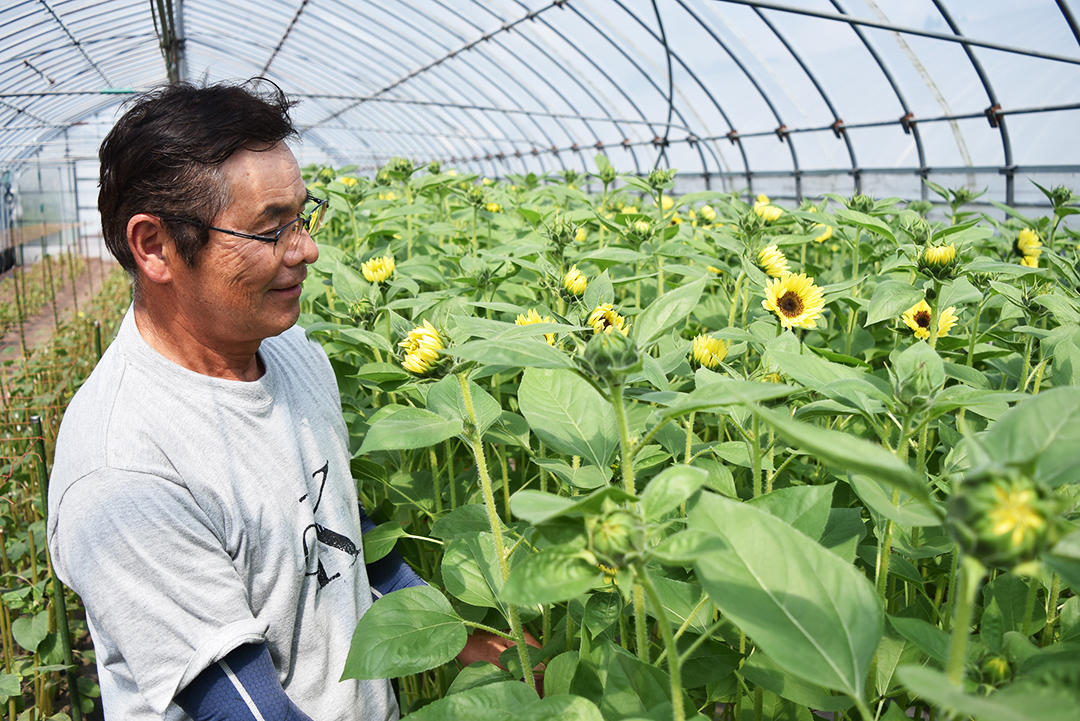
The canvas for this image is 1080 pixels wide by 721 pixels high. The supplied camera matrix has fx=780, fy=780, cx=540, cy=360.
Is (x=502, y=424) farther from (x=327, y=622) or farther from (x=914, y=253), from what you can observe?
(x=914, y=253)

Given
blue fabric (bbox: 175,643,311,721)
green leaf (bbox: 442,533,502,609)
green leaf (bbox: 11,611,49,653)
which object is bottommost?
green leaf (bbox: 11,611,49,653)

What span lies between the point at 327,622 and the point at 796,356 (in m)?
0.81

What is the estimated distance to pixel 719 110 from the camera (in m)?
8.75

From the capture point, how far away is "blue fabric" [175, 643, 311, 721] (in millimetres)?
935

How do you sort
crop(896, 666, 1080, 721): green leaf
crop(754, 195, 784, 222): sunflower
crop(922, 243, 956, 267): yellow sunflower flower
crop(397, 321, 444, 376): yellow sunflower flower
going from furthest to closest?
1. crop(754, 195, 784, 222): sunflower
2. crop(922, 243, 956, 267): yellow sunflower flower
3. crop(397, 321, 444, 376): yellow sunflower flower
4. crop(896, 666, 1080, 721): green leaf

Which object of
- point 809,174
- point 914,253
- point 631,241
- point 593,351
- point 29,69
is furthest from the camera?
point 29,69

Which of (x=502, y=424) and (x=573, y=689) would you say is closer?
(x=573, y=689)

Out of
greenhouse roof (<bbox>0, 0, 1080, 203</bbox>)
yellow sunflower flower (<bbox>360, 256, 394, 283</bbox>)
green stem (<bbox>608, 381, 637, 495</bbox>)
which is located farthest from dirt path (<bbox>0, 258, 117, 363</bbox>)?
green stem (<bbox>608, 381, 637, 495</bbox>)

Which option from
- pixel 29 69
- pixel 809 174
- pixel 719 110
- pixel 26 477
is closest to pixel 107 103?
pixel 29 69

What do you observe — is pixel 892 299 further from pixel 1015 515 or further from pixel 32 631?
pixel 32 631

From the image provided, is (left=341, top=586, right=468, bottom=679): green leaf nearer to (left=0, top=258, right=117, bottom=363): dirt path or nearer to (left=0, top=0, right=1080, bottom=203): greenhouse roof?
(left=0, top=0, right=1080, bottom=203): greenhouse roof

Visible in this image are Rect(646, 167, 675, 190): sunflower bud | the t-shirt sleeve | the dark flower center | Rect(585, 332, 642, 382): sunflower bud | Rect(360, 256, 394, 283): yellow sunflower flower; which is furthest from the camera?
Rect(646, 167, 675, 190): sunflower bud

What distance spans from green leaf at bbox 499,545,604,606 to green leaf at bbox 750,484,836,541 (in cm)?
21

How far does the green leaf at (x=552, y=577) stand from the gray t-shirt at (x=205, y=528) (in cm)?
64
